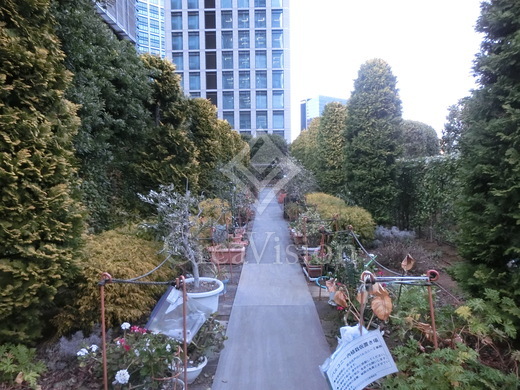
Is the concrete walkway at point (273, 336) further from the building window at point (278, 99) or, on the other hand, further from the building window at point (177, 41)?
the building window at point (177, 41)

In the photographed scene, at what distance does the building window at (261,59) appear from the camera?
31297 mm

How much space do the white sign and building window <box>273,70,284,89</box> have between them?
32.0m

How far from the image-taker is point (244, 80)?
31.9 metres

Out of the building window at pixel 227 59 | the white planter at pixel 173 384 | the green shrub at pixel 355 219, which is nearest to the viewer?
the white planter at pixel 173 384

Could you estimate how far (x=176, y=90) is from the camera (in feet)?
20.8

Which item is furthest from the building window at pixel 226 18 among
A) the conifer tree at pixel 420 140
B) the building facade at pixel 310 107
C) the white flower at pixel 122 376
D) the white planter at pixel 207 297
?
the white flower at pixel 122 376

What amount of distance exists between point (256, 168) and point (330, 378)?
1762cm

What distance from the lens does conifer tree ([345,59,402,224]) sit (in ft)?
21.8

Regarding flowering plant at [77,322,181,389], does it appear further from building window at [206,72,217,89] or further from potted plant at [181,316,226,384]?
building window at [206,72,217,89]

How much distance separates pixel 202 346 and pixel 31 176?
5.94 feet

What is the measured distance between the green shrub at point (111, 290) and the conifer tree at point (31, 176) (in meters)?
0.21

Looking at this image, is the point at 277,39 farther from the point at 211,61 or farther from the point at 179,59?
the point at 179,59

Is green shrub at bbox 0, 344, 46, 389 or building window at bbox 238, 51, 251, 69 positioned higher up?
building window at bbox 238, 51, 251, 69

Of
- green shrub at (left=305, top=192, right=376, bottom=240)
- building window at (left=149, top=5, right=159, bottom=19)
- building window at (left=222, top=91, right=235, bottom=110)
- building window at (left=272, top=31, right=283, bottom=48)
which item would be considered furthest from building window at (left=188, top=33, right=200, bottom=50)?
green shrub at (left=305, top=192, right=376, bottom=240)
